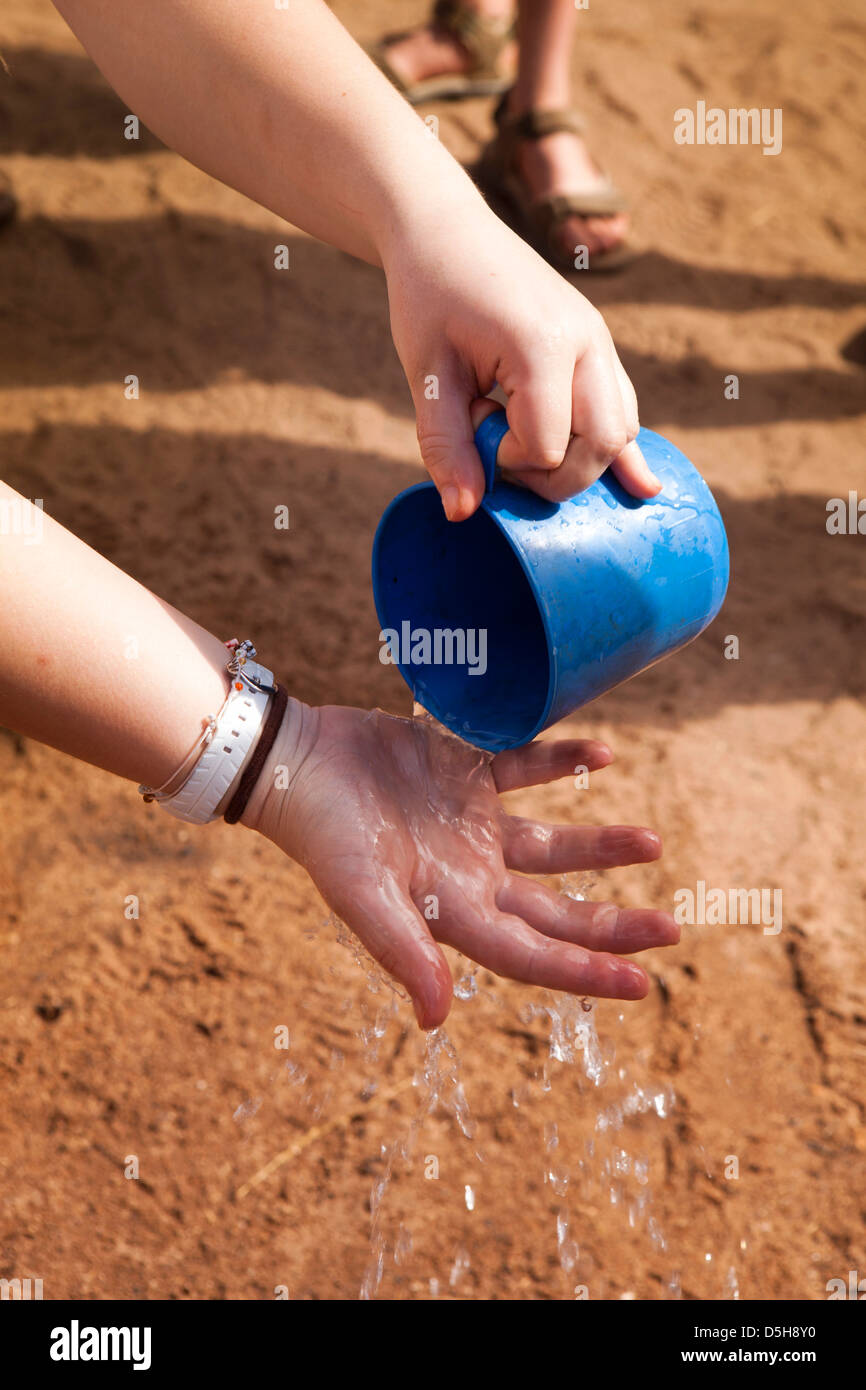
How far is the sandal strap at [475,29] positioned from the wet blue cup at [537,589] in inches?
116

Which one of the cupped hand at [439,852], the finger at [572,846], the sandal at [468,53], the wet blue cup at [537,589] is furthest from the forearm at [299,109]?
the sandal at [468,53]

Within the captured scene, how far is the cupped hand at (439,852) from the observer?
1.38 meters

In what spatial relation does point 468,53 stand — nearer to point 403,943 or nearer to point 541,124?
point 541,124

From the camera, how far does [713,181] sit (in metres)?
3.96

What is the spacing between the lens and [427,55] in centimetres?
388

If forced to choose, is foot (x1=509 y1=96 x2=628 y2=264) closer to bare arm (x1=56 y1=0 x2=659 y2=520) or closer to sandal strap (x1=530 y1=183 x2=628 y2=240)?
sandal strap (x1=530 y1=183 x2=628 y2=240)

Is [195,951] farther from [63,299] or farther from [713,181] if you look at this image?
[713,181]

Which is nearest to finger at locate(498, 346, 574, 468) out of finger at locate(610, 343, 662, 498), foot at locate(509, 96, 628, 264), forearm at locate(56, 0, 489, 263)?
finger at locate(610, 343, 662, 498)

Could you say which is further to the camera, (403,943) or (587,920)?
(587,920)

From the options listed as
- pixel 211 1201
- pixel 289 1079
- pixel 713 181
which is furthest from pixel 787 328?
pixel 211 1201

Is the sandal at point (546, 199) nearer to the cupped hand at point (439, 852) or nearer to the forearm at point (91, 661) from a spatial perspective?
the cupped hand at point (439, 852)

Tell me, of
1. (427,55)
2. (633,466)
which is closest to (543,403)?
(633,466)

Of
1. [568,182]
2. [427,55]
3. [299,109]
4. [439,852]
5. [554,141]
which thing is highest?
[427,55]

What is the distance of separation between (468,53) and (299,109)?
293 cm
